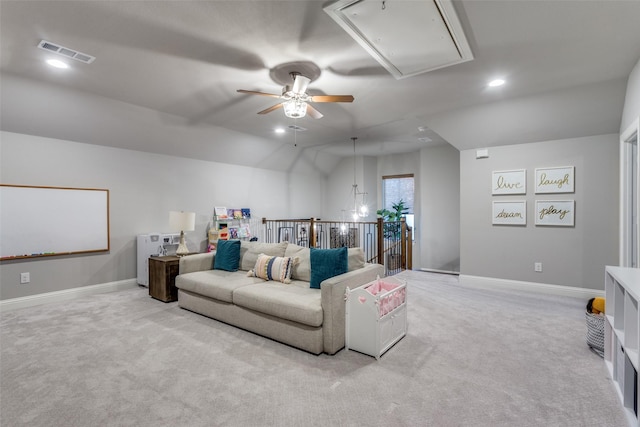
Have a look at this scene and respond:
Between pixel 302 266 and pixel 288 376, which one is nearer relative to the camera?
pixel 288 376

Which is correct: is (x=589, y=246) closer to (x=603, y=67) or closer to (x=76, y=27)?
(x=603, y=67)

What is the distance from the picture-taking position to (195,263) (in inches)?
161

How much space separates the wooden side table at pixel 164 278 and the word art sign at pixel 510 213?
5020mm

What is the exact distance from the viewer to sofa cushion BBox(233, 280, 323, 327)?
102 inches

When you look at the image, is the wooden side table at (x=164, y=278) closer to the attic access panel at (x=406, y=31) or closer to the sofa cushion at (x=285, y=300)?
the sofa cushion at (x=285, y=300)

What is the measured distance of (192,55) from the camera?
2.80m

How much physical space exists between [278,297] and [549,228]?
14.1ft

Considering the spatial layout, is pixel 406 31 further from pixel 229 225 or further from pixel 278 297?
pixel 229 225

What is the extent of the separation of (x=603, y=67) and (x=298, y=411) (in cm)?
427

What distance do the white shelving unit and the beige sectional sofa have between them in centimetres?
189

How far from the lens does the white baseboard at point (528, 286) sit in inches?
169

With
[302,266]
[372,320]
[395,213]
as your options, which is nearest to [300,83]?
[302,266]

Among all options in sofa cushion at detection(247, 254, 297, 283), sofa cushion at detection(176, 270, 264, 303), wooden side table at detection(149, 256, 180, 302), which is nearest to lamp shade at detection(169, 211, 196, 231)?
wooden side table at detection(149, 256, 180, 302)

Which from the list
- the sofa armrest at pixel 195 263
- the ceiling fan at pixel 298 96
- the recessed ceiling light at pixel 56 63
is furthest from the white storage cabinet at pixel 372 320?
the recessed ceiling light at pixel 56 63
